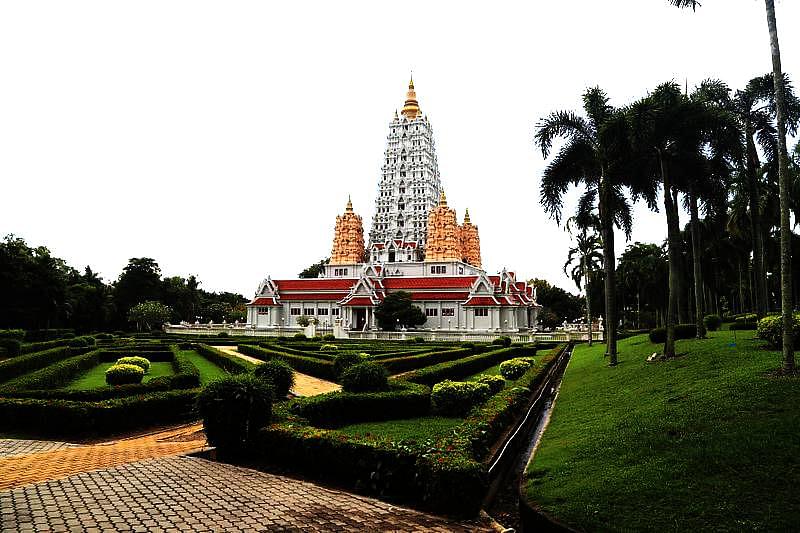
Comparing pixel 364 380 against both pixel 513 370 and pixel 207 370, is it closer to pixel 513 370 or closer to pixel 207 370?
pixel 513 370

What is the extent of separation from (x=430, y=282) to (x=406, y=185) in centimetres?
2195

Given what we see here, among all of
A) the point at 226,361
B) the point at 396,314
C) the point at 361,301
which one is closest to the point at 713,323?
the point at 226,361

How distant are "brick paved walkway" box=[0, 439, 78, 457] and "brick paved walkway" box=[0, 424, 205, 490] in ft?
0.46

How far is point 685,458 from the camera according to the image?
31.7ft

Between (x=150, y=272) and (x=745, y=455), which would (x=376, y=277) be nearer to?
(x=150, y=272)

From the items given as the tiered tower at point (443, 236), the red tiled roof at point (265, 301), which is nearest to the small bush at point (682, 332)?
the tiered tower at point (443, 236)

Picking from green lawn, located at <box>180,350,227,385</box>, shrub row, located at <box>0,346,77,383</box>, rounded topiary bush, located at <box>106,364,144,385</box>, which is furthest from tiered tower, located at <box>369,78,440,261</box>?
rounded topiary bush, located at <box>106,364,144,385</box>

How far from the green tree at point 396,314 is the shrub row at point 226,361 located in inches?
966

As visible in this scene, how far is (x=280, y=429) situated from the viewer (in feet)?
38.9

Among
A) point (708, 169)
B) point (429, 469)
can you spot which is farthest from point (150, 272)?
point (429, 469)

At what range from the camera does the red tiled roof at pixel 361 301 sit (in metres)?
66.2

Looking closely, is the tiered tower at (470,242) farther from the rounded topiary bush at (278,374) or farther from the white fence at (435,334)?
the rounded topiary bush at (278,374)

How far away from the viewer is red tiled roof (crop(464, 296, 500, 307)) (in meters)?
61.9

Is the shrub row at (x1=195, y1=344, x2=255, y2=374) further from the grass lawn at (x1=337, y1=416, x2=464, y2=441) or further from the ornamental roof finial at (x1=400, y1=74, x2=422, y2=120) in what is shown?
the ornamental roof finial at (x1=400, y1=74, x2=422, y2=120)
